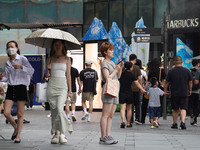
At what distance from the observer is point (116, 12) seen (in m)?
26.3

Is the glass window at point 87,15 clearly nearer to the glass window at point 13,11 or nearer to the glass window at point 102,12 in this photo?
the glass window at point 102,12

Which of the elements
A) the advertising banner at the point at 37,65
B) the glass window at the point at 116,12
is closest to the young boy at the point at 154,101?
the glass window at the point at 116,12

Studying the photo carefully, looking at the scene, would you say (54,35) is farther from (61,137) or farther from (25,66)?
(61,137)

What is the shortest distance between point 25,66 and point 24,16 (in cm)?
1767

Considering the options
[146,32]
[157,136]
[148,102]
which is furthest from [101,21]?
[157,136]

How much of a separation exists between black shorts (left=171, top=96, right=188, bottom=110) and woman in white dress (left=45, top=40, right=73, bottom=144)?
5.40 meters

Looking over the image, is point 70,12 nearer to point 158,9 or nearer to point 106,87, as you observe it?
point 158,9

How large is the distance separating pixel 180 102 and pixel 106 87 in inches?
209

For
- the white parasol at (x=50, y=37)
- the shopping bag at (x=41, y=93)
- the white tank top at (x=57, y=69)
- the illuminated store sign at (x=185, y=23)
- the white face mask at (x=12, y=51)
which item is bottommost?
the shopping bag at (x=41, y=93)

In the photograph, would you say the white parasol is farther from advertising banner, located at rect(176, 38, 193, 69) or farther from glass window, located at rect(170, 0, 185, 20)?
glass window, located at rect(170, 0, 185, 20)

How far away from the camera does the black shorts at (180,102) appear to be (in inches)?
571

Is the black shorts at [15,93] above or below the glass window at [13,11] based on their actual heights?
below

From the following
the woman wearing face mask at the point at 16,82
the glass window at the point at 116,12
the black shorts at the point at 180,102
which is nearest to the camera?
the woman wearing face mask at the point at 16,82

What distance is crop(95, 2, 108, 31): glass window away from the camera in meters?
26.3
